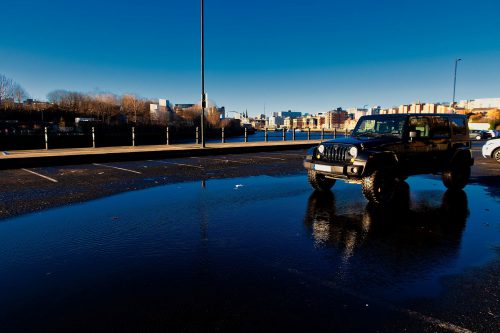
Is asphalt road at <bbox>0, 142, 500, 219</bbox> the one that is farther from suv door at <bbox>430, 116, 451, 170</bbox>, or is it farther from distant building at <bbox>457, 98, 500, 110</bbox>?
distant building at <bbox>457, 98, 500, 110</bbox>

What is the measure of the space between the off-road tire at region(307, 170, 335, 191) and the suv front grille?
601 mm

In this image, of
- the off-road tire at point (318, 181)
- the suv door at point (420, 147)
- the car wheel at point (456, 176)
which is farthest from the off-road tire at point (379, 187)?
the car wheel at point (456, 176)

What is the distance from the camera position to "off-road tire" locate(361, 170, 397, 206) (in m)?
6.87

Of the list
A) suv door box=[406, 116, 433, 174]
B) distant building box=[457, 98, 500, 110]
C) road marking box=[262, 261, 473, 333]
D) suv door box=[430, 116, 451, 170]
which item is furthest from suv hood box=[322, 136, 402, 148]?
distant building box=[457, 98, 500, 110]

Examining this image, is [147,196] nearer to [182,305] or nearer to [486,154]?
[182,305]

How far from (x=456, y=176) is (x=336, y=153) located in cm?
358

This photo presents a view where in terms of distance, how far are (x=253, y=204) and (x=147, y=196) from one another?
7.98ft

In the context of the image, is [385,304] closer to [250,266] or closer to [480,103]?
[250,266]

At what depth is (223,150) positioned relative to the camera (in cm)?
1886

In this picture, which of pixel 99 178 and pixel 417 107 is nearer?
pixel 99 178

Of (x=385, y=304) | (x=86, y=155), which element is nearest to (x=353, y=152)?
(x=385, y=304)

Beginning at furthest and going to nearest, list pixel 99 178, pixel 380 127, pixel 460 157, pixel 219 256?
1. pixel 99 178
2. pixel 460 157
3. pixel 380 127
4. pixel 219 256

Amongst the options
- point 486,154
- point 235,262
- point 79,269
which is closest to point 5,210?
point 79,269

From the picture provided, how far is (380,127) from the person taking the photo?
8102mm
